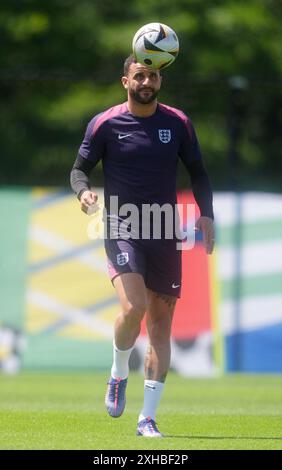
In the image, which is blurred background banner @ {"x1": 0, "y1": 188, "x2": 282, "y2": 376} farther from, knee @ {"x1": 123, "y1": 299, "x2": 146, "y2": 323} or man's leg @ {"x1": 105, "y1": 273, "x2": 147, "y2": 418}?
knee @ {"x1": 123, "y1": 299, "x2": 146, "y2": 323}

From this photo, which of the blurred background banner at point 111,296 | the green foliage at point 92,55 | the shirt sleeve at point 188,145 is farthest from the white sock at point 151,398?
the green foliage at point 92,55

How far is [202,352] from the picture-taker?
16047 mm

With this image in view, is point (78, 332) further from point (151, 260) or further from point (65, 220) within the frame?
point (151, 260)

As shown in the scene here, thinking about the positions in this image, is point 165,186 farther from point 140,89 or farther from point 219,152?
point 219,152

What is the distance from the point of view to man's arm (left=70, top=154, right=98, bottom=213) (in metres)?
8.81

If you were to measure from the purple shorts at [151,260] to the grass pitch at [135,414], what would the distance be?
Answer: 1.03 m

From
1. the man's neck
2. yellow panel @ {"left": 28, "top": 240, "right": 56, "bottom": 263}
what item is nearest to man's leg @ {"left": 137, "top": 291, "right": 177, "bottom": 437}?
the man's neck

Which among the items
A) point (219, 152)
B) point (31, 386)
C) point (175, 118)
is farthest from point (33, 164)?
point (175, 118)

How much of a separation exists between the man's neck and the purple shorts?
88cm

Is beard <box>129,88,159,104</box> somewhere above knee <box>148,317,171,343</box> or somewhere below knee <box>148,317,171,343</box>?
above

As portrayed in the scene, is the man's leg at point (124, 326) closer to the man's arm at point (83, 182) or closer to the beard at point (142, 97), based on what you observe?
the man's arm at point (83, 182)

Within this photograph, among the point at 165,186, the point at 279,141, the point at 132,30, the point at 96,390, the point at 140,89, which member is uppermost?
the point at 132,30

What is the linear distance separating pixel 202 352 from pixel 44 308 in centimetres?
205

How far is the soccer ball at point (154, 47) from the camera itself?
8828 millimetres
